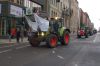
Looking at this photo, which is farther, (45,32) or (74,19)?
(74,19)

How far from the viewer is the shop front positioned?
151ft

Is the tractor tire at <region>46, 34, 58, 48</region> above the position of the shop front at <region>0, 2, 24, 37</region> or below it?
below

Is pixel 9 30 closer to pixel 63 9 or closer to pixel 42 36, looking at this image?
pixel 42 36

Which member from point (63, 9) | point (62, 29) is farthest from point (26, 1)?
point (63, 9)

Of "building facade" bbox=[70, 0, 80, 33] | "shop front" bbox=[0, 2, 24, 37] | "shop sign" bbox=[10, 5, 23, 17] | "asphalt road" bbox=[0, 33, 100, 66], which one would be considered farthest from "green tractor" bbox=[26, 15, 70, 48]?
"building facade" bbox=[70, 0, 80, 33]

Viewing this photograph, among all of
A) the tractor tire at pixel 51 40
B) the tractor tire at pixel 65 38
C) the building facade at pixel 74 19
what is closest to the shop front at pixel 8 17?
the tractor tire at pixel 65 38

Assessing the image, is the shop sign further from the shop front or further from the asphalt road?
the asphalt road

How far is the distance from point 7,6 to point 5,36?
4341 mm

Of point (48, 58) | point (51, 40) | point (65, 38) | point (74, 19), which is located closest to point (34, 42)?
point (51, 40)

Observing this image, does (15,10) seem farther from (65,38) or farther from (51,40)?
(51,40)

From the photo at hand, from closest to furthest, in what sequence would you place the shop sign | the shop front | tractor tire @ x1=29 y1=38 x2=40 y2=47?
tractor tire @ x1=29 y1=38 x2=40 y2=47
the shop front
the shop sign

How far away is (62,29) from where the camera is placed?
31.8m

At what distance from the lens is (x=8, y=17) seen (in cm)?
4806

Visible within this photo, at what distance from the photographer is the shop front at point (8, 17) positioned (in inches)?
1816
